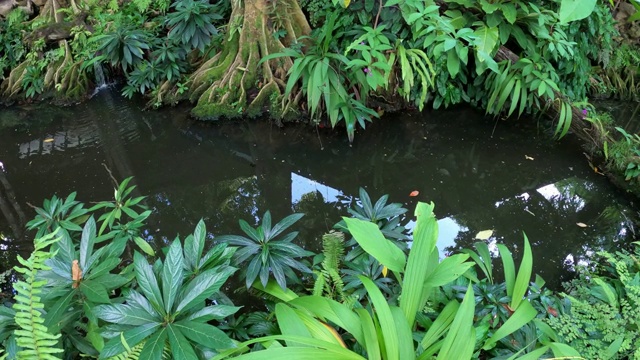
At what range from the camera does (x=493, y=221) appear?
2.96m

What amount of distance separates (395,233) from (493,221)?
1.27 meters

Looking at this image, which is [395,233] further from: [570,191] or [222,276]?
[570,191]

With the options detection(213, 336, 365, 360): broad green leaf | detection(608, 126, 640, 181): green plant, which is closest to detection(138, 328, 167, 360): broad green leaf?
detection(213, 336, 365, 360): broad green leaf

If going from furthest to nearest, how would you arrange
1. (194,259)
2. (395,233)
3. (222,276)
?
(395,233), (194,259), (222,276)

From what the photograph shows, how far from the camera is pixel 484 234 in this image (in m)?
2.83

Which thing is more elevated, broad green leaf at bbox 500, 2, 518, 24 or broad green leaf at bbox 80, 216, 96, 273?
broad green leaf at bbox 500, 2, 518, 24

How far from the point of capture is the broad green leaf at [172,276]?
1316 millimetres

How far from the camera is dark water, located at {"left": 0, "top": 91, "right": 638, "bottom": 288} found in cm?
289

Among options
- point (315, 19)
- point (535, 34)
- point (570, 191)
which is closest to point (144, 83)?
point (315, 19)

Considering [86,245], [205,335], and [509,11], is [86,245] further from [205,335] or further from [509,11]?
[509,11]

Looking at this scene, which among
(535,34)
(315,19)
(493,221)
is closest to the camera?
(493,221)

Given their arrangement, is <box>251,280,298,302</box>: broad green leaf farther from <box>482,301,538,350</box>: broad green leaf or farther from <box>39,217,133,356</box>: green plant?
<box>482,301,538,350</box>: broad green leaf

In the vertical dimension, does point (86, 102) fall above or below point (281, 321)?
below

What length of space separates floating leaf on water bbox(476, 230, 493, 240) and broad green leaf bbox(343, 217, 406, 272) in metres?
1.39
